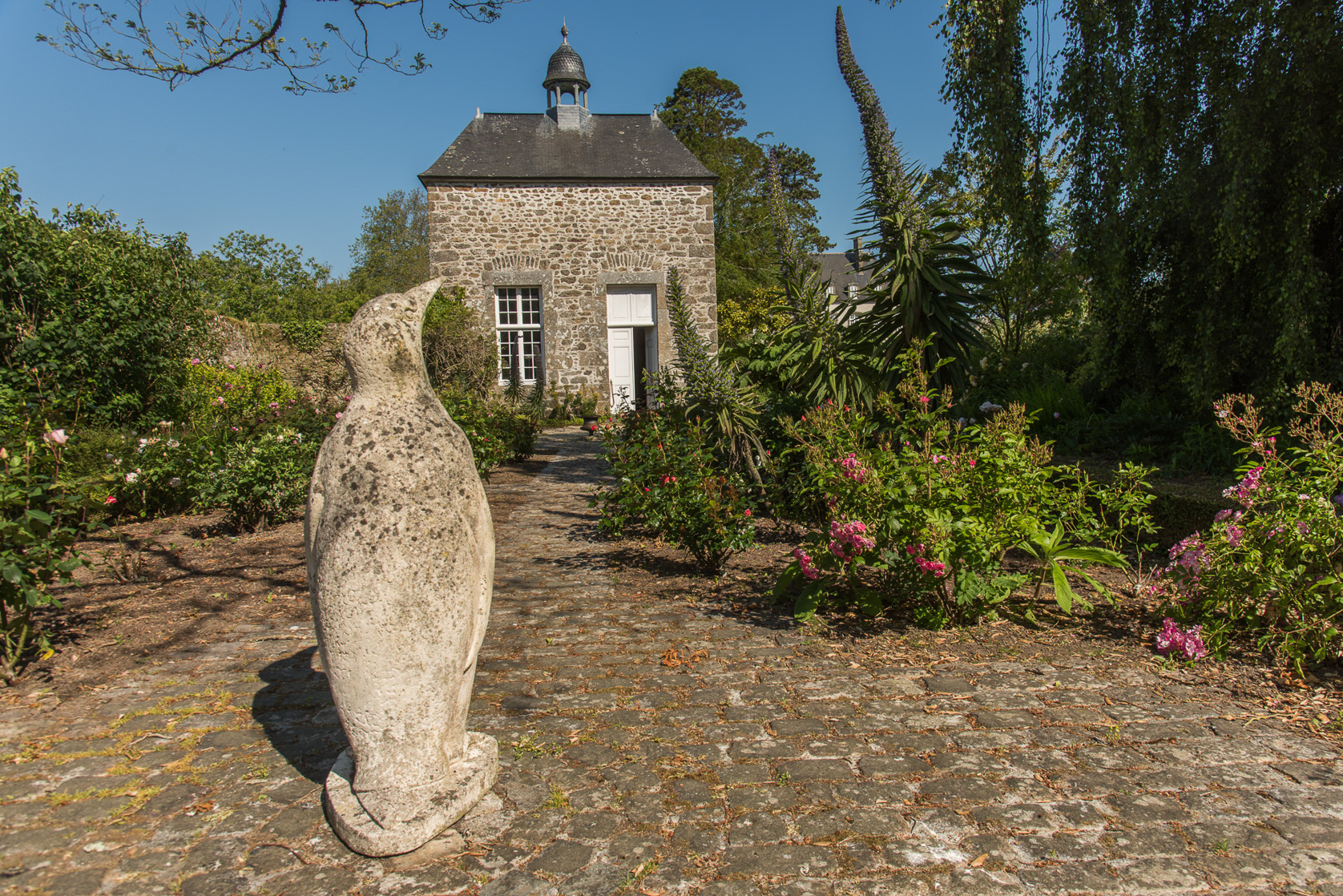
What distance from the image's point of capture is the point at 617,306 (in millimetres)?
16906

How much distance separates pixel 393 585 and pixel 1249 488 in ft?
13.2

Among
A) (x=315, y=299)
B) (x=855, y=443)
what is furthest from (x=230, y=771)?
(x=315, y=299)

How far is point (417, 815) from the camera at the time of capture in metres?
2.39

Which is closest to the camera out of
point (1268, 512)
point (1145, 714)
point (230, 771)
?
point (230, 771)

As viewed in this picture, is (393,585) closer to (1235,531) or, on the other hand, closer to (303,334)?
(1235,531)

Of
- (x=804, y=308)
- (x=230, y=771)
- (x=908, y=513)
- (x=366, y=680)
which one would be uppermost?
(x=804, y=308)

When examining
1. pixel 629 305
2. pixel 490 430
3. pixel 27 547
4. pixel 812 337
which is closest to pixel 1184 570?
pixel 812 337

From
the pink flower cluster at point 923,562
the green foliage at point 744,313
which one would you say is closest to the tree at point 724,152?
the green foliage at point 744,313

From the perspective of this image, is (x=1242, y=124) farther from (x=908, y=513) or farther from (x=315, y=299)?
(x=315, y=299)

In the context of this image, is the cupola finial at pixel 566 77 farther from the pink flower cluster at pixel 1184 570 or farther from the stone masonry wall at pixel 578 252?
the pink flower cluster at pixel 1184 570

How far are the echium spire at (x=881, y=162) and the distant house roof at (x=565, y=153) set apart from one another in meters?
10.5

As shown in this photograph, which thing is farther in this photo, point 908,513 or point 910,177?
point 910,177

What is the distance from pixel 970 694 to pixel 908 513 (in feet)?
3.18

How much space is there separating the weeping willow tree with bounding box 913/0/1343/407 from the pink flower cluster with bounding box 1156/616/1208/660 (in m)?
3.19
